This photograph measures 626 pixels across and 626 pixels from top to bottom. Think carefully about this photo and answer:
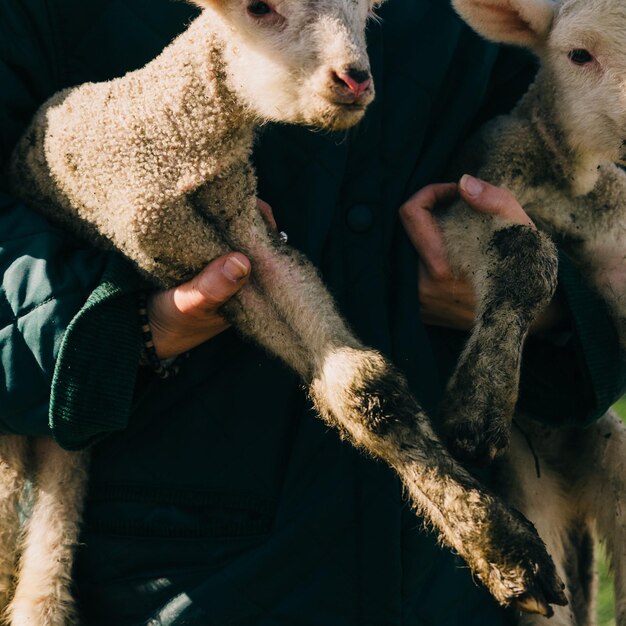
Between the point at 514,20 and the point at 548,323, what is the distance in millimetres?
1053

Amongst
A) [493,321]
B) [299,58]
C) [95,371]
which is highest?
[299,58]

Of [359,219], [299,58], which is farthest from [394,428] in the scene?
[299,58]

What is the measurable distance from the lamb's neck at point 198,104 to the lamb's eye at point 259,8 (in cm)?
11

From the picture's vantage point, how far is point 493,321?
2.58 meters

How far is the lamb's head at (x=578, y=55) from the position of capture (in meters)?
2.92

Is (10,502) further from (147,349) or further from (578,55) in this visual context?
(578,55)

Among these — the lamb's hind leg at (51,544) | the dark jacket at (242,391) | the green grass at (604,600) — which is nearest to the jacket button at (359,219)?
the dark jacket at (242,391)

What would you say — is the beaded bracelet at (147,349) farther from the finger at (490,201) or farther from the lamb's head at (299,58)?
the finger at (490,201)

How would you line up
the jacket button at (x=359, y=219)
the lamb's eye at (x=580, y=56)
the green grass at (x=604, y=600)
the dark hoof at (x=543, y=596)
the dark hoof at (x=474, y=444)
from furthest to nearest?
the green grass at (x=604, y=600) → the lamb's eye at (x=580, y=56) → the jacket button at (x=359, y=219) → the dark hoof at (x=474, y=444) → the dark hoof at (x=543, y=596)

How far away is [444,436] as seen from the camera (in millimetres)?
2381

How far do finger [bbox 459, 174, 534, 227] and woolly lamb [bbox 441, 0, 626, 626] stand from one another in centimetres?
3

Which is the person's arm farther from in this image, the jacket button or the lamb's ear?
the lamb's ear

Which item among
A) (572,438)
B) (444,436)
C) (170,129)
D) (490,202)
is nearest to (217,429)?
(444,436)

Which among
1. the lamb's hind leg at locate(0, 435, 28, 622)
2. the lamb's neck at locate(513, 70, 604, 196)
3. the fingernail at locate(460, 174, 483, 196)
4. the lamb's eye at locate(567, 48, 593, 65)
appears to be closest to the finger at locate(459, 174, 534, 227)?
the fingernail at locate(460, 174, 483, 196)
